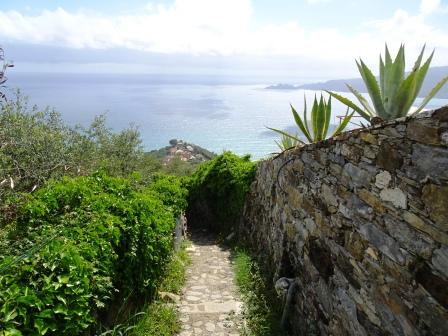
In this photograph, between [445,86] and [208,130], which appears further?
[208,130]

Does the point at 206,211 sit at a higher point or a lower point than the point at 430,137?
lower

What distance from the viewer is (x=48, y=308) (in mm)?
2881

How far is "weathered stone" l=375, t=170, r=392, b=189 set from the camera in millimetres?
2666

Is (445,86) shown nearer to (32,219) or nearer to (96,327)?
(96,327)

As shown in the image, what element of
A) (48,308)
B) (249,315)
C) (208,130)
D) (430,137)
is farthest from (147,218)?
(208,130)

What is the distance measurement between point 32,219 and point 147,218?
1560 mm

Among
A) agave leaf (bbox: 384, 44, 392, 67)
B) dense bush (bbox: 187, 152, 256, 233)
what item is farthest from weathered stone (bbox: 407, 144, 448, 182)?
dense bush (bbox: 187, 152, 256, 233)

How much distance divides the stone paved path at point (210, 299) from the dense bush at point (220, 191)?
232 centimetres

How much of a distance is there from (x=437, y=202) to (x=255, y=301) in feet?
14.0

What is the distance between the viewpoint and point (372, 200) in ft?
9.59

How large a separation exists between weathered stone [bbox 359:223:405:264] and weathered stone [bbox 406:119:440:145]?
0.81 meters

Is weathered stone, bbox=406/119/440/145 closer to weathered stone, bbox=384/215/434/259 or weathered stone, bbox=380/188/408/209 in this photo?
weathered stone, bbox=380/188/408/209

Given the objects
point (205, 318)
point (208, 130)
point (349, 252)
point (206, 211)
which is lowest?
point (208, 130)

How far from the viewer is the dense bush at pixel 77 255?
9.31 ft
